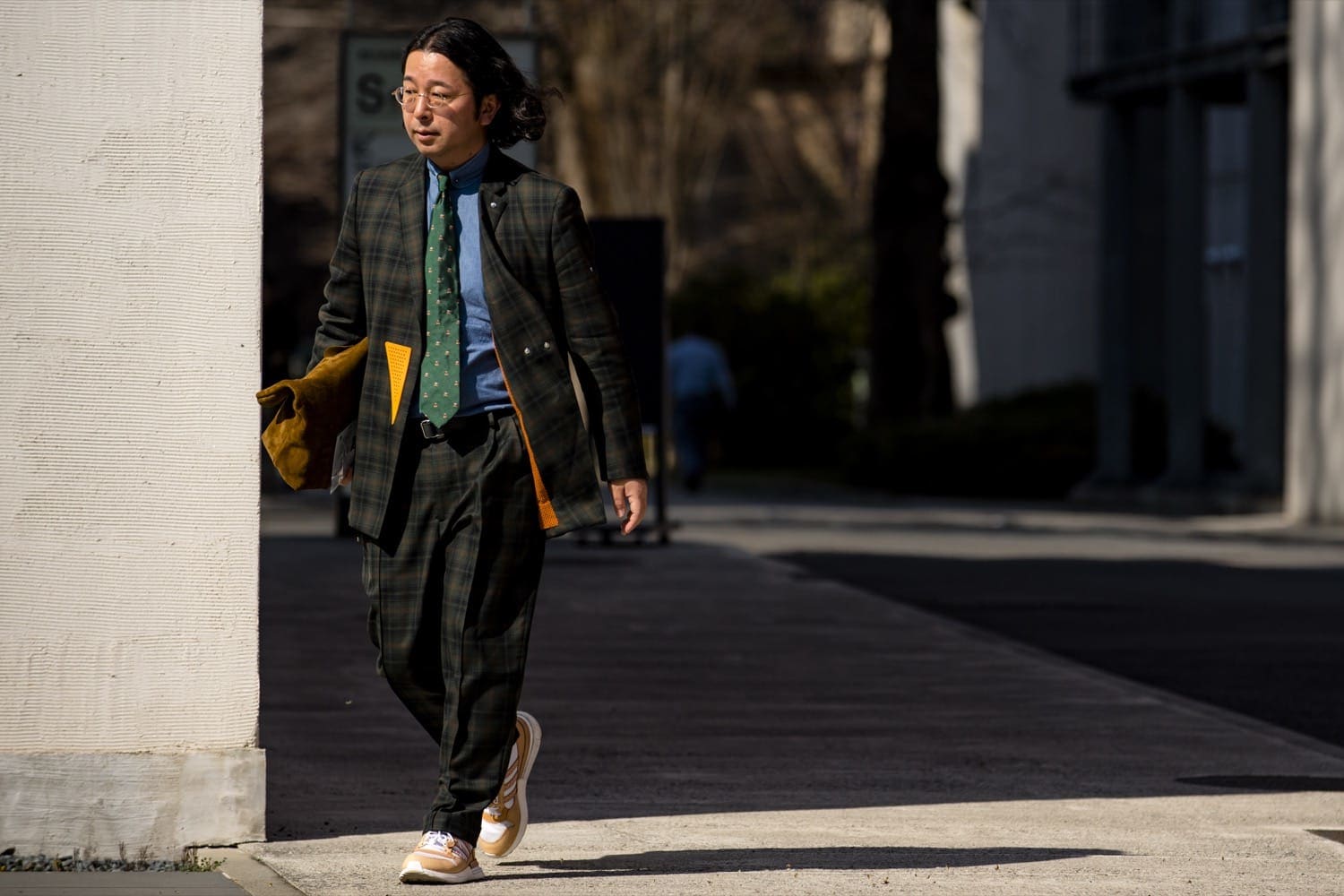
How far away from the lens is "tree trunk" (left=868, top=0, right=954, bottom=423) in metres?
29.2

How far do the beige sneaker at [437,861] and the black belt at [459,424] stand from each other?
86cm

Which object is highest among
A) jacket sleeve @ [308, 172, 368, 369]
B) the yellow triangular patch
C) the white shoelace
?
jacket sleeve @ [308, 172, 368, 369]

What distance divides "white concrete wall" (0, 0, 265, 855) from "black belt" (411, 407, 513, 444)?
1.89ft

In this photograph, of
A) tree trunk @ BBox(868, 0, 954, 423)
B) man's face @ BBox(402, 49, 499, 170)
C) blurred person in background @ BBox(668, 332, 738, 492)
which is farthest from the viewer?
tree trunk @ BBox(868, 0, 954, 423)

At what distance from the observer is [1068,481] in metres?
27.1

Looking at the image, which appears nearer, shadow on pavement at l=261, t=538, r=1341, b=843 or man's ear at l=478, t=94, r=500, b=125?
man's ear at l=478, t=94, r=500, b=125

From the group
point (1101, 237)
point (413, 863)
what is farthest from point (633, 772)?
point (1101, 237)

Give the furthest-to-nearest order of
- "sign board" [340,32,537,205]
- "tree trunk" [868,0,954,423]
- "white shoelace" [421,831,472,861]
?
"tree trunk" [868,0,954,423]
"sign board" [340,32,537,205]
"white shoelace" [421,831,472,861]

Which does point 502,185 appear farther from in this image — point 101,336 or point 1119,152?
point 1119,152

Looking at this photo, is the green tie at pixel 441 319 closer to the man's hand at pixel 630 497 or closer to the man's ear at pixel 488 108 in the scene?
the man's ear at pixel 488 108

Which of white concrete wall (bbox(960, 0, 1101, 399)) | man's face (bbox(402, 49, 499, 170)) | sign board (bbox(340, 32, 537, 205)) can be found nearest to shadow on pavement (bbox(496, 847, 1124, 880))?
man's face (bbox(402, 49, 499, 170))

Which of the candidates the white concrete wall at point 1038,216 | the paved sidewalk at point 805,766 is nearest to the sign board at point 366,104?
the paved sidewalk at point 805,766

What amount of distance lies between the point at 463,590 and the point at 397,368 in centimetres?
49

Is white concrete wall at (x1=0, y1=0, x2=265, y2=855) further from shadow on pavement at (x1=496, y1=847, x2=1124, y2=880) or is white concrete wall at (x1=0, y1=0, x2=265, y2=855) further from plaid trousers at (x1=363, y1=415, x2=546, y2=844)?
shadow on pavement at (x1=496, y1=847, x2=1124, y2=880)
